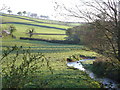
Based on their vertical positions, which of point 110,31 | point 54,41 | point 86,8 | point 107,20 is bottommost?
point 54,41

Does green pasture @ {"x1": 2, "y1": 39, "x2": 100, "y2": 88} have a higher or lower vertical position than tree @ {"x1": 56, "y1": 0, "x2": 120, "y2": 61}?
lower

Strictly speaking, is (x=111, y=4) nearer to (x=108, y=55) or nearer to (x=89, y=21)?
(x=89, y=21)

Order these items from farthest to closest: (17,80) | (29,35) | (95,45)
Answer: (29,35) → (95,45) → (17,80)

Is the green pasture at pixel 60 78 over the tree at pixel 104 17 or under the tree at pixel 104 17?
under

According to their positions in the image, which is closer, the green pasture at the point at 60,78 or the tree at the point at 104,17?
the green pasture at the point at 60,78

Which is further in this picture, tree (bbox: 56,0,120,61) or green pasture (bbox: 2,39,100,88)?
tree (bbox: 56,0,120,61)

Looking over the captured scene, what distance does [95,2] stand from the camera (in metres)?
4.43

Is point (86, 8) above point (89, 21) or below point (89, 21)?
above

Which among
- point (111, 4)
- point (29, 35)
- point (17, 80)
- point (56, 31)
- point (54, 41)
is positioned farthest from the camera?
point (29, 35)

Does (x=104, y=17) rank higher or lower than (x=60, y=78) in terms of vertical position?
higher

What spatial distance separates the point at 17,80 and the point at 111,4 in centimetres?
328

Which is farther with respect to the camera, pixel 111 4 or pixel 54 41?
pixel 54 41

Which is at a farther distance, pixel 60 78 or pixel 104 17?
pixel 60 78

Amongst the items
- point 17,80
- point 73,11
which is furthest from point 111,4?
point 17,80
